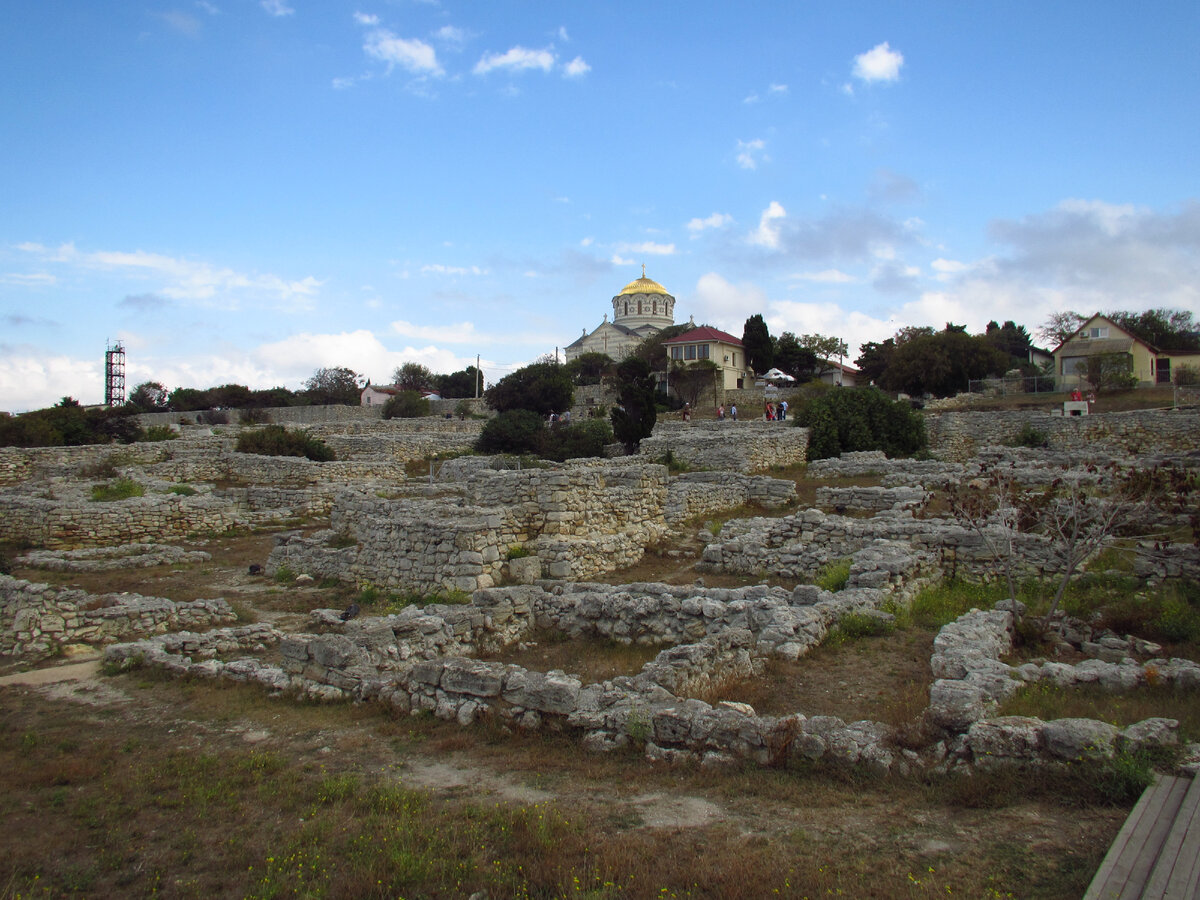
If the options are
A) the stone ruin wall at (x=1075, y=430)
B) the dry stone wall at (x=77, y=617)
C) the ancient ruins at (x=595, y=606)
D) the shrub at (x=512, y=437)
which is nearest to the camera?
the ancient ruins at (x=595, y=606)

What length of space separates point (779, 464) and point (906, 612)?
19.0 meters

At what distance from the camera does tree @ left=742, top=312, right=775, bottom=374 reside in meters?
69.9

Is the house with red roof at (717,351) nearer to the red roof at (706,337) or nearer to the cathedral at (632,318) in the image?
the red roof at (706,337)

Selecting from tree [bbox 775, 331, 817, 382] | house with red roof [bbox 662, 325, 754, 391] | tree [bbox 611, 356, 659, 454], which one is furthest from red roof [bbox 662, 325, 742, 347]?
tree [bbox 611, 356, 659, 454]

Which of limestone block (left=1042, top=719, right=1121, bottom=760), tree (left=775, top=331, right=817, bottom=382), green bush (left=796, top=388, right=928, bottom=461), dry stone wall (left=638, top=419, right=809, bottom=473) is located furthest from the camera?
tree (left=775, top=331, right=817, bottom=382)

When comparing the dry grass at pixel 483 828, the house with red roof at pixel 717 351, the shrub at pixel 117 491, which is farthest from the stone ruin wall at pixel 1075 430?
the house with red roof at pixel 717 351

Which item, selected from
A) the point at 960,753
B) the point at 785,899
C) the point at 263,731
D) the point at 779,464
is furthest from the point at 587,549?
the point at 779,464

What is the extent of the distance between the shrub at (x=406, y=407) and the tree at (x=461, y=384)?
23.7 meters

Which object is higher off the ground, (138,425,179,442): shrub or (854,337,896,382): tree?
(854,337,896,382): tree

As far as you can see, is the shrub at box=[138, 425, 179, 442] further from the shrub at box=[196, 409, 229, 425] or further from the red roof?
the red roof

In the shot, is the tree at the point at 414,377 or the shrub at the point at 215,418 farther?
the tree at the point at 414,377

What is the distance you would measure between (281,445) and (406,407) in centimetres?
2668

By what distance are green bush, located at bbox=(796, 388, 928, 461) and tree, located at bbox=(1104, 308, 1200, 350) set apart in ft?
135

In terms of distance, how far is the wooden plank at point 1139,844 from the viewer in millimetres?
3430
